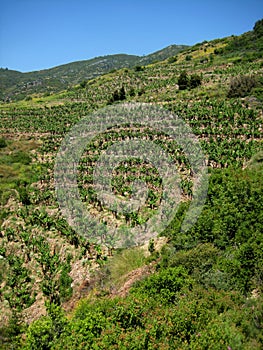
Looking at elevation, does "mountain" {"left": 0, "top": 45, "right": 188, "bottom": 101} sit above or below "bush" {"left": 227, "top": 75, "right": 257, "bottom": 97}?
above

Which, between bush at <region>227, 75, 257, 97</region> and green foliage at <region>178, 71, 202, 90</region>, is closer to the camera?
bush at <region>227, 75, 257, 97</region>

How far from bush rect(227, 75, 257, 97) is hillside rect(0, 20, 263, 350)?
0.16 metres

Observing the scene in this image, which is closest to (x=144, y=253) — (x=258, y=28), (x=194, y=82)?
(x=194, y=82)

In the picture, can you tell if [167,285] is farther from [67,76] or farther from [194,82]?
[67,76]

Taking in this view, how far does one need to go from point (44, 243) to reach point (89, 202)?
4.64 metres

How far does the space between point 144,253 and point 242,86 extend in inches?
1177

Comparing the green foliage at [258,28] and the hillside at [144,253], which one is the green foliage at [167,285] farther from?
the green foliage at [258,28]

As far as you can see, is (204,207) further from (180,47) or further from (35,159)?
(180,47)

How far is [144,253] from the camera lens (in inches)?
593

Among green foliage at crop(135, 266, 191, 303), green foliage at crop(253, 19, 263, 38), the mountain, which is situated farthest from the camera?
the mountain

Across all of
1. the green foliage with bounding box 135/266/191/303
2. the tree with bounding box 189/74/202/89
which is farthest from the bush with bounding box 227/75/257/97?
the green foliage with bounding box 135/266/191/303

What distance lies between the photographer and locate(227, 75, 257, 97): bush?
37.2 metres

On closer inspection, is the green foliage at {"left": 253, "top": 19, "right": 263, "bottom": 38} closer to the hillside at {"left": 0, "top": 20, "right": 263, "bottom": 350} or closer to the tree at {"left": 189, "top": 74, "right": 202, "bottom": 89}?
the tree at {"left": 189, "top": 74, "right": 202, "bottom": 89}

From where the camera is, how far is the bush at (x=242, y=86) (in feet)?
122
